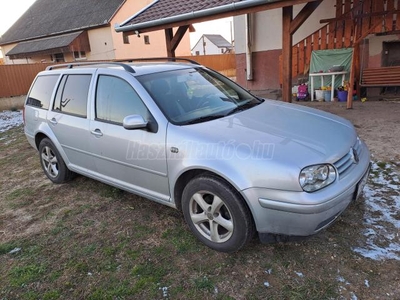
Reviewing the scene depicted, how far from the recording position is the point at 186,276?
2492 millimetres

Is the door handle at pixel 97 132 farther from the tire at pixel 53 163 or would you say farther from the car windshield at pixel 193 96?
the tire at pixel 53 163

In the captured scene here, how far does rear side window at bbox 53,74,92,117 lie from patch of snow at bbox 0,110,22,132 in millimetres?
6882

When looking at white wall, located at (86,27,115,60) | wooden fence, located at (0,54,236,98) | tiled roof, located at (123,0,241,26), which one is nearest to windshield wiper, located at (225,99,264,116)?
tiled roof, located at (123,0,241,26)

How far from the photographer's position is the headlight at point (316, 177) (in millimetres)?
2209

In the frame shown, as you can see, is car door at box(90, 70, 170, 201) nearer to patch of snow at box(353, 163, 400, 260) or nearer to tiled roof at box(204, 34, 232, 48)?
patch of snow at box(353, 163, 400, 260)

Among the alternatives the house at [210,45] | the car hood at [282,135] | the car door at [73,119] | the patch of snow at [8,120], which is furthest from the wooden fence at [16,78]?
the house at [210,45]

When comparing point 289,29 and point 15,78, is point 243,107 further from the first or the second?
point 15,78

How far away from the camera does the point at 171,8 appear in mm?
7844

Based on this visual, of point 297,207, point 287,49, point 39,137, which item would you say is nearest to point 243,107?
point 297,207

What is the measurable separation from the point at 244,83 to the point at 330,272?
9.99 meters

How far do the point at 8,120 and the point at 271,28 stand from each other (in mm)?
10018

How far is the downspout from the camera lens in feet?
35.3

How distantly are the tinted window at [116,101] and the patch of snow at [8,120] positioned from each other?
7.77 metres

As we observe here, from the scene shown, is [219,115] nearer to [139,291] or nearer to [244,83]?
[139,291]
